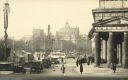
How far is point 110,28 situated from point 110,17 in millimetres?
4709

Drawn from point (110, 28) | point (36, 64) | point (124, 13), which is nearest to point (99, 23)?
point (110, 28)

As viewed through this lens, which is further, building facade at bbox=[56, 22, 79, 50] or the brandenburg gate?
building facade at bbox=[56, 22, 79, 50]

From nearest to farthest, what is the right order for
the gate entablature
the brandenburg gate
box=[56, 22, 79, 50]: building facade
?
1. the gate entablature
2. the brandenburg gate
3. box=[56, 22, 79, 50]: building facade

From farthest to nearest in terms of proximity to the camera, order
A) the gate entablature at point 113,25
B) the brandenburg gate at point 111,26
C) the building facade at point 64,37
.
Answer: the building facade at point 64,37, the brandenburg gate at point 111,26, the gate entablature at point 113,25

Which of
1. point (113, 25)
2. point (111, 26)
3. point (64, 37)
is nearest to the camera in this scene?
point (113, 25)

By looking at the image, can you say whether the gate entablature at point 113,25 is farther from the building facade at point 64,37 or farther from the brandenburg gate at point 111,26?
the building facade at point 64,37

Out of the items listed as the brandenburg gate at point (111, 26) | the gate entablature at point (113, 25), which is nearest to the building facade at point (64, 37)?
the brandenburg gate at point (111, 26)

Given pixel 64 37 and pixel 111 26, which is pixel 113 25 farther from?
pixel 64 37

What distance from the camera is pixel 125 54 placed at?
192ft

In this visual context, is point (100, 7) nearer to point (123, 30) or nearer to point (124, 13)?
point (124, 13)

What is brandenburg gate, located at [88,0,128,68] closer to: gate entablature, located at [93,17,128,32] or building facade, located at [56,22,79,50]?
gate entablature, located at [93,17,128,32]

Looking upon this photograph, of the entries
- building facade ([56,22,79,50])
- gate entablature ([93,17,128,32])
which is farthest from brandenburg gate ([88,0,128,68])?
building facade ([56,22,79,50])

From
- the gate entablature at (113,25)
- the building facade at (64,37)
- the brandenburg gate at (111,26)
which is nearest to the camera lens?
the gate entablature at (113,25)

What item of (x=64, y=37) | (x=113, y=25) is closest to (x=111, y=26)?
(x=113, y=25)
